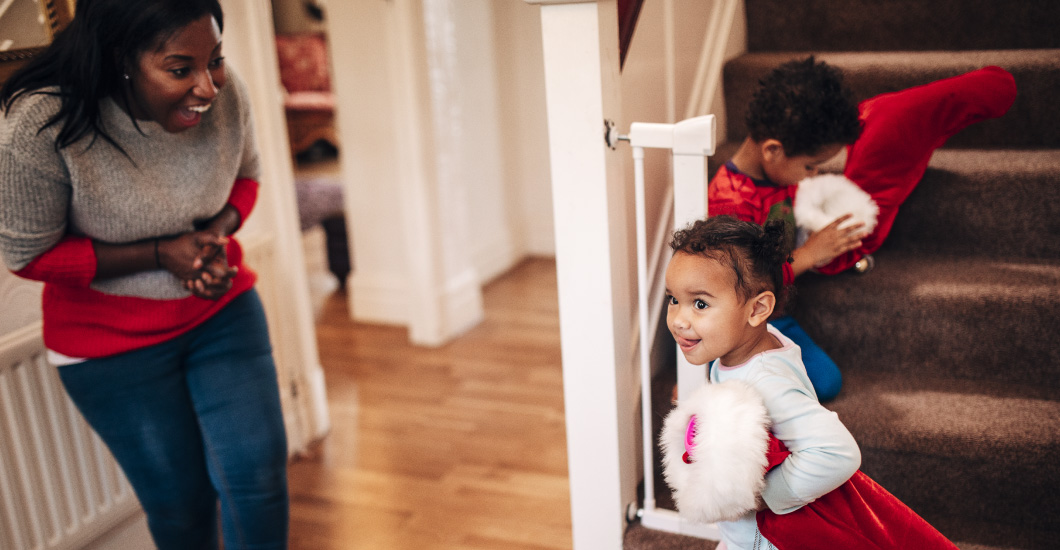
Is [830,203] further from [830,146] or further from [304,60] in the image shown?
[304,60]

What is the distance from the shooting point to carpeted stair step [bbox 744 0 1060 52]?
2041 mm

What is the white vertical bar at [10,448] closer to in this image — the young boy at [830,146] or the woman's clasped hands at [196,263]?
the woman's clasped hands at [196,263]

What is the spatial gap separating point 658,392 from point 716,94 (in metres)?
0.84

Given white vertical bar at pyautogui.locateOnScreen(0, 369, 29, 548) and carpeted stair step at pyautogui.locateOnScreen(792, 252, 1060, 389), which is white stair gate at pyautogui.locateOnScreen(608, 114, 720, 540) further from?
white vertical bar at pyautogui.locateOnScreen(0, 369, 29, 548)

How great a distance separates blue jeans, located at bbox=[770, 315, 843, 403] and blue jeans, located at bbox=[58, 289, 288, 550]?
3.16 feet

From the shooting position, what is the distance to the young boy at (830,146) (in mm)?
1486

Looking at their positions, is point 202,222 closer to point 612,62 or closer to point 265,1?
point 612,62

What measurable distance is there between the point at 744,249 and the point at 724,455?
0.94 ft

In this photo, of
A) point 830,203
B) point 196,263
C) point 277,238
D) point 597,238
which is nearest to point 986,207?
point 830,203

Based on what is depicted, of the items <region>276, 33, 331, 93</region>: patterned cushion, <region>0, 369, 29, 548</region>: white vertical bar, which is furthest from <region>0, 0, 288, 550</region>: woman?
<region>276, 33, 331, 93</region>: patterned cushion

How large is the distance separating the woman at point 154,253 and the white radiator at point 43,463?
0.27 meters

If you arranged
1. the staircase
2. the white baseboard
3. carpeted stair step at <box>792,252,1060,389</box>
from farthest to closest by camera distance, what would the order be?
1. the white baseboard
2. carpeted stair step at <box>792,252,1060,389</box>
3. the staircase

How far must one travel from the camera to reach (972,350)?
1604mm

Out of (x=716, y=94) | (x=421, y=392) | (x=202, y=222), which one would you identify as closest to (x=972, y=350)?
(x=716, y=94)
